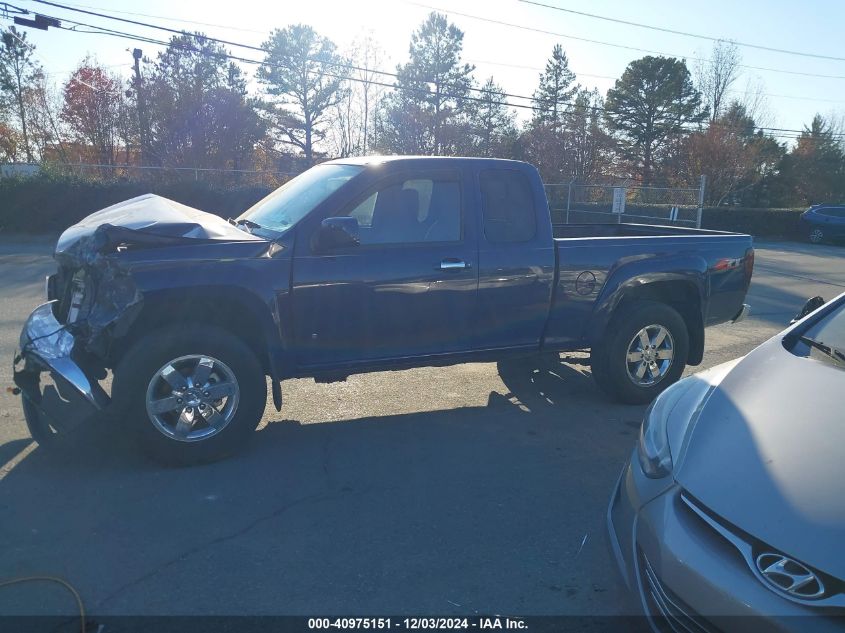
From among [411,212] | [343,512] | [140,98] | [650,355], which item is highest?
[140,98]

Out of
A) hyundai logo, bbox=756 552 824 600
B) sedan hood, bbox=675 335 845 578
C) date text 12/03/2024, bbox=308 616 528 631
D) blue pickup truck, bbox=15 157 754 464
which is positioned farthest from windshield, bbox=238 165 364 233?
hyundai logo, bbox=756 552 824 600

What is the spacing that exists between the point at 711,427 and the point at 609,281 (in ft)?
9.58

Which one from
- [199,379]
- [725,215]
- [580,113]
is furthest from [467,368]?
[580,113]

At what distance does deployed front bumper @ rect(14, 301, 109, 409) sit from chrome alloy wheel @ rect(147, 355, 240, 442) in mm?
321

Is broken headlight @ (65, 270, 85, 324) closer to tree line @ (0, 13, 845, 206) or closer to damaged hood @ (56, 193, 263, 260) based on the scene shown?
damaged hood @ (56, 193, 263, 260)

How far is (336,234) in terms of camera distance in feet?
15.0

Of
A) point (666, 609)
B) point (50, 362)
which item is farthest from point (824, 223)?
point (50, 362)

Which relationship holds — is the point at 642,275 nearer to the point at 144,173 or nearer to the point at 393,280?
the point at 393,280

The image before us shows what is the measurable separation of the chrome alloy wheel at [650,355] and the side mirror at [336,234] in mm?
2659

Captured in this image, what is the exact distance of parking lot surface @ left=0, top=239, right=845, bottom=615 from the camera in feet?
10.1

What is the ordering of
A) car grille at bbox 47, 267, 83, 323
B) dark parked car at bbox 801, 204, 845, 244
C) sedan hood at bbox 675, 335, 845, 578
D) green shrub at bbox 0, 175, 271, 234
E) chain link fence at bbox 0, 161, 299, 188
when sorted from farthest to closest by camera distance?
1. dark parked car at bbox 801, 204, 845, 244
2. chain link fence at bbox 0, 161, 299, 188
3. green shrub at bbox 0, 175, 271, 234
4. car grille at bbox 47, 267, 83, 323
5. sedan hood at bbox 675, 335, 845, 578

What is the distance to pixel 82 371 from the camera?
4.17 m

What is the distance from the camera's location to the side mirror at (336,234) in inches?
176

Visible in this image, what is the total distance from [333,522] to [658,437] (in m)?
1.83
